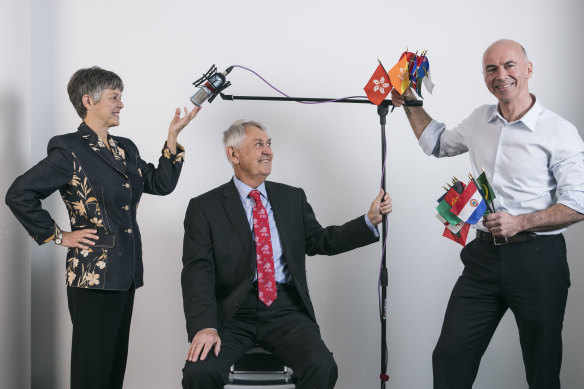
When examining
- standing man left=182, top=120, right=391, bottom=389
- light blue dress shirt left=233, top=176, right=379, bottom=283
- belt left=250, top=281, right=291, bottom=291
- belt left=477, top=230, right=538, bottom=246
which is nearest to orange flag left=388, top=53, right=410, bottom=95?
standing man left=182, top=120, right=391, bottom=389

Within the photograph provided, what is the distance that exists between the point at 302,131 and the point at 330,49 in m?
0.47

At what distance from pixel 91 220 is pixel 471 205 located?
1439 mm

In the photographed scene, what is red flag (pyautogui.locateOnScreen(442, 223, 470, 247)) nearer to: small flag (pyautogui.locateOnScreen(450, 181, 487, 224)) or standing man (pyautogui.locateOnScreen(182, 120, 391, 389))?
small flag (pyautogui.locateOnScreen(450, 181, 487, 224))

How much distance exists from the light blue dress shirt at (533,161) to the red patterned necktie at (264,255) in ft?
2.84

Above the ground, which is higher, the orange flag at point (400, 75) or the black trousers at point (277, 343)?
the orange flag at point (400, 75)

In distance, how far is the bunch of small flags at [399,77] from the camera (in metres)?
2.33

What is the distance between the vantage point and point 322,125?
3162 millimetres

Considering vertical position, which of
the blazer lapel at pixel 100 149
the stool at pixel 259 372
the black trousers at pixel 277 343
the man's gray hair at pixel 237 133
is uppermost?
the man's gray hair at pixel 237 133

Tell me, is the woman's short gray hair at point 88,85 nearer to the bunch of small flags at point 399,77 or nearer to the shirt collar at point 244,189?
the shirt collar at point 244,189

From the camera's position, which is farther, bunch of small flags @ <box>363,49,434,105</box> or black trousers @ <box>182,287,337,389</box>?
bunch of small flags @ <box>363,49,434,105</box>

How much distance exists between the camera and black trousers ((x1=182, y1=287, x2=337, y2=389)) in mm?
2182

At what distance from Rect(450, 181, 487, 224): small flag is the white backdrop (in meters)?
1.07

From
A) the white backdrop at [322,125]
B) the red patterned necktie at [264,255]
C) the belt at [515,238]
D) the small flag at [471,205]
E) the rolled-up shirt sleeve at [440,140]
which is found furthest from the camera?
the white backdrop at [322,125]

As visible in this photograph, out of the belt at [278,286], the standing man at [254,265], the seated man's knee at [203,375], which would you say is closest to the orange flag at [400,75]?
the standing man at [254,265]
